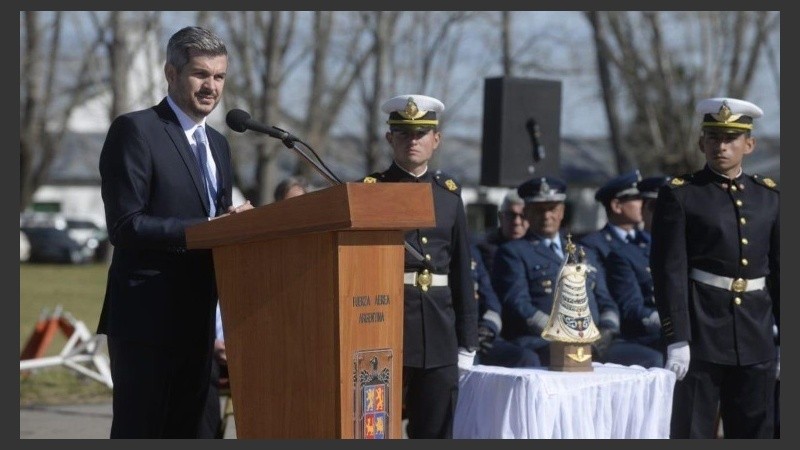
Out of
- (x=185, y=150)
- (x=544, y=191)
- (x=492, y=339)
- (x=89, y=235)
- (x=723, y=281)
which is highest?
(x=185, y=150)

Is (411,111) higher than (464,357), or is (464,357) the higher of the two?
(411,111)

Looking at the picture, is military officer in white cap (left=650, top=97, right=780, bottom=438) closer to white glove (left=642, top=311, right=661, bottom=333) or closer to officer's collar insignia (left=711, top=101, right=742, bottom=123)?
officer's collar insignia (left=711, top=101, right=742, bottom=123)

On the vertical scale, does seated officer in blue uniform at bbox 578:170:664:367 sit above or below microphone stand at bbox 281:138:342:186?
below

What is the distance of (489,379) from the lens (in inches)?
300

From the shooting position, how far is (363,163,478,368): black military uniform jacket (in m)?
6.64

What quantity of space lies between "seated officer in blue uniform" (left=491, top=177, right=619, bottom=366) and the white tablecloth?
1037 millimetres

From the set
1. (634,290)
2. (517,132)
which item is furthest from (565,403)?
(517,132)

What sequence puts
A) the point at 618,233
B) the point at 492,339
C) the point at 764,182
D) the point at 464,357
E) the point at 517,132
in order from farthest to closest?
the point at 517,132, the point at 618,233, the point at 492,339, the point at 764,182, the point at 464,357

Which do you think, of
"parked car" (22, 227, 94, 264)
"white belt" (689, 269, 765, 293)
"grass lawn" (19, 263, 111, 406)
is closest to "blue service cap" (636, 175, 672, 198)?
"white belt" (689, 269, 765, 293)

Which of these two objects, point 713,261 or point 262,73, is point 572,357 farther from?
point 262,73

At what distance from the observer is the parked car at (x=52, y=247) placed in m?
43.1

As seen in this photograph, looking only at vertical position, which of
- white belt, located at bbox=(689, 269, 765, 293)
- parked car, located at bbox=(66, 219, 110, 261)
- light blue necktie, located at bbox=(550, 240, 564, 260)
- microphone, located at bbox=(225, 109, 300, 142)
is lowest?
parked car, located at bbox=(66, 219, 110, 261)

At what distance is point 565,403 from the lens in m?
7.39

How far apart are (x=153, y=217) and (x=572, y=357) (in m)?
3.55
